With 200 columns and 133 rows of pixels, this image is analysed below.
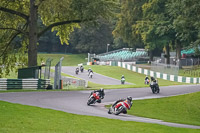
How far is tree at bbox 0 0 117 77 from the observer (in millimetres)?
33219

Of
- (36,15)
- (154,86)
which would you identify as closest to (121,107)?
(154,86)

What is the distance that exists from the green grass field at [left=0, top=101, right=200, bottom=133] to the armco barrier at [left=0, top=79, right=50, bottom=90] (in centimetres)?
1201

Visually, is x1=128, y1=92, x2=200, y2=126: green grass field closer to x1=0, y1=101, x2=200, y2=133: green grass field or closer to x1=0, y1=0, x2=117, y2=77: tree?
x1=0, y1=101, x2=200, y2=133: green grass field

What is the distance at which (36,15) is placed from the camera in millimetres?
34906

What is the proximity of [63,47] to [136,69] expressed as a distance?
49.8 meters

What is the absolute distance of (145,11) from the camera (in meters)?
65.1

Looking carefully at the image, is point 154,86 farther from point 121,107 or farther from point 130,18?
point 130,18

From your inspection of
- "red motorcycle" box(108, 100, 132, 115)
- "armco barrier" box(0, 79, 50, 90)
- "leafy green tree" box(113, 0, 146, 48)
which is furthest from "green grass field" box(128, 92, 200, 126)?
"leafy green tree" box(113, 0, 146, 48)

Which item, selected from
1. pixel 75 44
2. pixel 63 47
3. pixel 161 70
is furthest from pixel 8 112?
pixel 63 47

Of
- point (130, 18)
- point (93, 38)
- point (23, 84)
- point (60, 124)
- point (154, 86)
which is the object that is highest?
point (130, 18)

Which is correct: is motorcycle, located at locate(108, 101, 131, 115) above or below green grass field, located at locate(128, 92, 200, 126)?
above

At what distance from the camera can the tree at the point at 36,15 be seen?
33.2 m

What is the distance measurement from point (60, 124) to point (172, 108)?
37.9 ft

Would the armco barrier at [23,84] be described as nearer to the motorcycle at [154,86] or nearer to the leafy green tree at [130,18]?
the motorcycle at [154,86]
